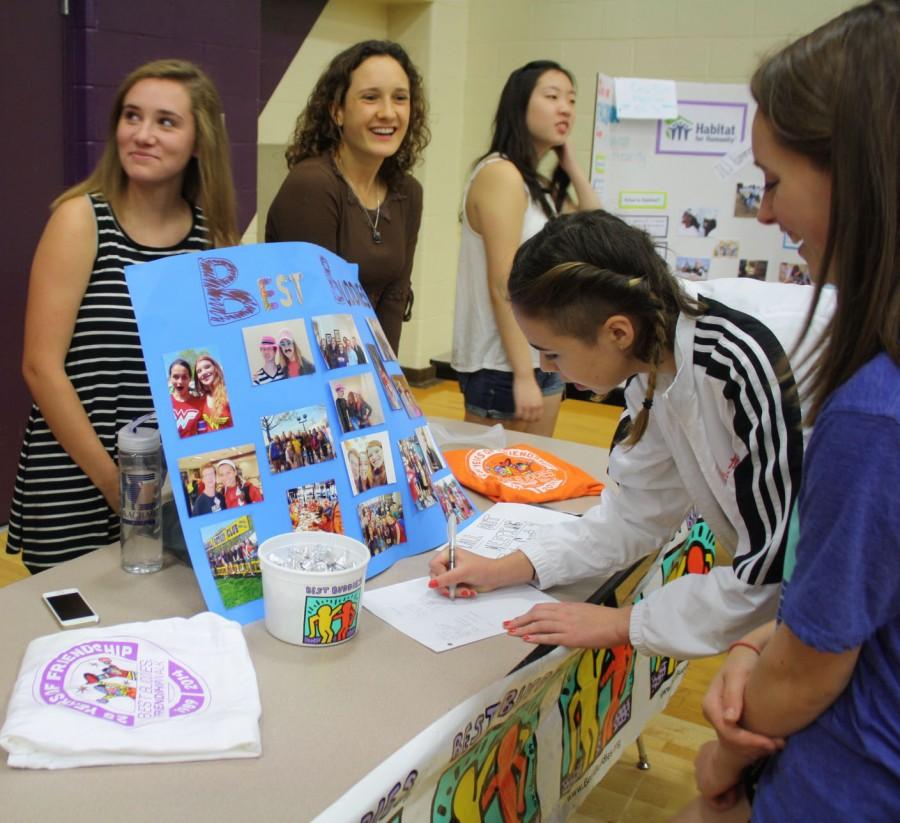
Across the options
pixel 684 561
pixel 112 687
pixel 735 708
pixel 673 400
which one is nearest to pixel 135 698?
pixel 112 687

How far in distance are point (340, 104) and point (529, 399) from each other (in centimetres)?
87

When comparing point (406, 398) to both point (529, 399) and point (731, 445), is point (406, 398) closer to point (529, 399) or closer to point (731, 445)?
point (731, 445)

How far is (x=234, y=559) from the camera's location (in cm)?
122

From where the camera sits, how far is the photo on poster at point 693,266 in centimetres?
407

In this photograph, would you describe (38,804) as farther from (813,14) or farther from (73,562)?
(813,14)

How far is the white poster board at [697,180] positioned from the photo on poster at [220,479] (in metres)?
3.00

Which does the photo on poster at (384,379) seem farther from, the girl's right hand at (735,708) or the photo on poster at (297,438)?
the girl's right hand at (735,708)

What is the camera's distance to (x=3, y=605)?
119 centimetres

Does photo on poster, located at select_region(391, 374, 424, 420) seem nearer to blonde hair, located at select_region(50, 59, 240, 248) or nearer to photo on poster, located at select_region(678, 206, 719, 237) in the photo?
blonde hair, located at select_region(50, 59, 240, 248)

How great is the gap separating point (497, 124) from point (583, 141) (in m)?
2.86

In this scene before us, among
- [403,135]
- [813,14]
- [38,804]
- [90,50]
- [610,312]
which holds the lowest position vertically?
[38,804]

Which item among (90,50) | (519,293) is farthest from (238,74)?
(519,293)

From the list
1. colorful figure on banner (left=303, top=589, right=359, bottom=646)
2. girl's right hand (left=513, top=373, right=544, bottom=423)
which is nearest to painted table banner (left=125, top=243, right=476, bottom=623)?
colorful figure on banner (left=303, top=589, right=359, bottom=646)

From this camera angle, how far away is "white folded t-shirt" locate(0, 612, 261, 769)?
2.94ft
